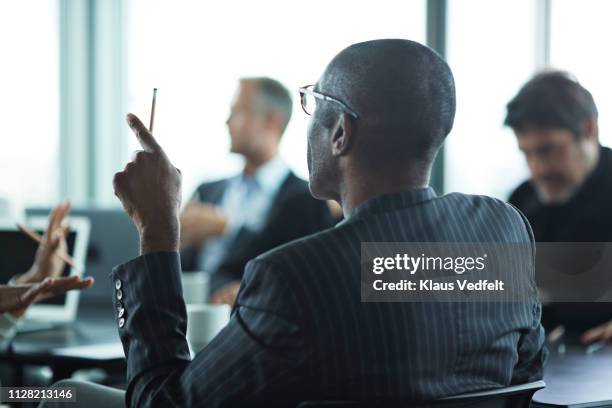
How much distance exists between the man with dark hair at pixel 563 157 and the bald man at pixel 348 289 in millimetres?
1133

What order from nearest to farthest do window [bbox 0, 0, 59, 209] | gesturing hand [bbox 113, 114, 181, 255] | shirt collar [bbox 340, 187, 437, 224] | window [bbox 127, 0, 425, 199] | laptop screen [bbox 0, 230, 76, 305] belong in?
shirt collar [bbox 340, 187, 437, 224], gesturing hand [bbox 113, 114, 181, 255], laptop screen [bbox 0, 230, 76, 305], window [bbox 127, 0, 425, 199], window [bbox 0, 0, 59, 209]

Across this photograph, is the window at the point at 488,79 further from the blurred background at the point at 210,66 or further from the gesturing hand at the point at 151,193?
the gesturing hand at the point at 151,193

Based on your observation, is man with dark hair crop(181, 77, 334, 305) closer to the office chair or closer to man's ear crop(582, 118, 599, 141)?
man's ear crop(582, 118, 599, 141)

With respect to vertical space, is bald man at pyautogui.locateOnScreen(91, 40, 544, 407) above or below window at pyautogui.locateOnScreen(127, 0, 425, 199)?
below

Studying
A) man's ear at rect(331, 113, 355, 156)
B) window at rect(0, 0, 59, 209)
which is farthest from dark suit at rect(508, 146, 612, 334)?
window at rect(0, 0, 59, 209)

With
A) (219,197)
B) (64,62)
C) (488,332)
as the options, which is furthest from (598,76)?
(64,62)

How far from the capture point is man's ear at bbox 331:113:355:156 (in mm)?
1184

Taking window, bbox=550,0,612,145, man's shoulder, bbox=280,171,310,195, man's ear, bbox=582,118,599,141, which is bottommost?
man's shoulder, bbox=280,171,310,195

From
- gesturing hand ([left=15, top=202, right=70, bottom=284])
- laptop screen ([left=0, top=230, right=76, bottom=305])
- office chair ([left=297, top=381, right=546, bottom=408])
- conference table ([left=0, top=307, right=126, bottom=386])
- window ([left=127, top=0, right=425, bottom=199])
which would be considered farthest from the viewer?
window ([left=127, top=0, right=425, bottom=199])

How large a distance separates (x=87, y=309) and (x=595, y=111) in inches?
66.7

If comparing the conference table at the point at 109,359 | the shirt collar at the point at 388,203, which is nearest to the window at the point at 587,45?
the conference table at the point at 109,359

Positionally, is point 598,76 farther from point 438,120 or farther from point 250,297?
point 250,297

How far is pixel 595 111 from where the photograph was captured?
8.12ft

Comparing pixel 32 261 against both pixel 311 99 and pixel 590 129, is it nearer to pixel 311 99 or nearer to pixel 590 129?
pixel 311 99
